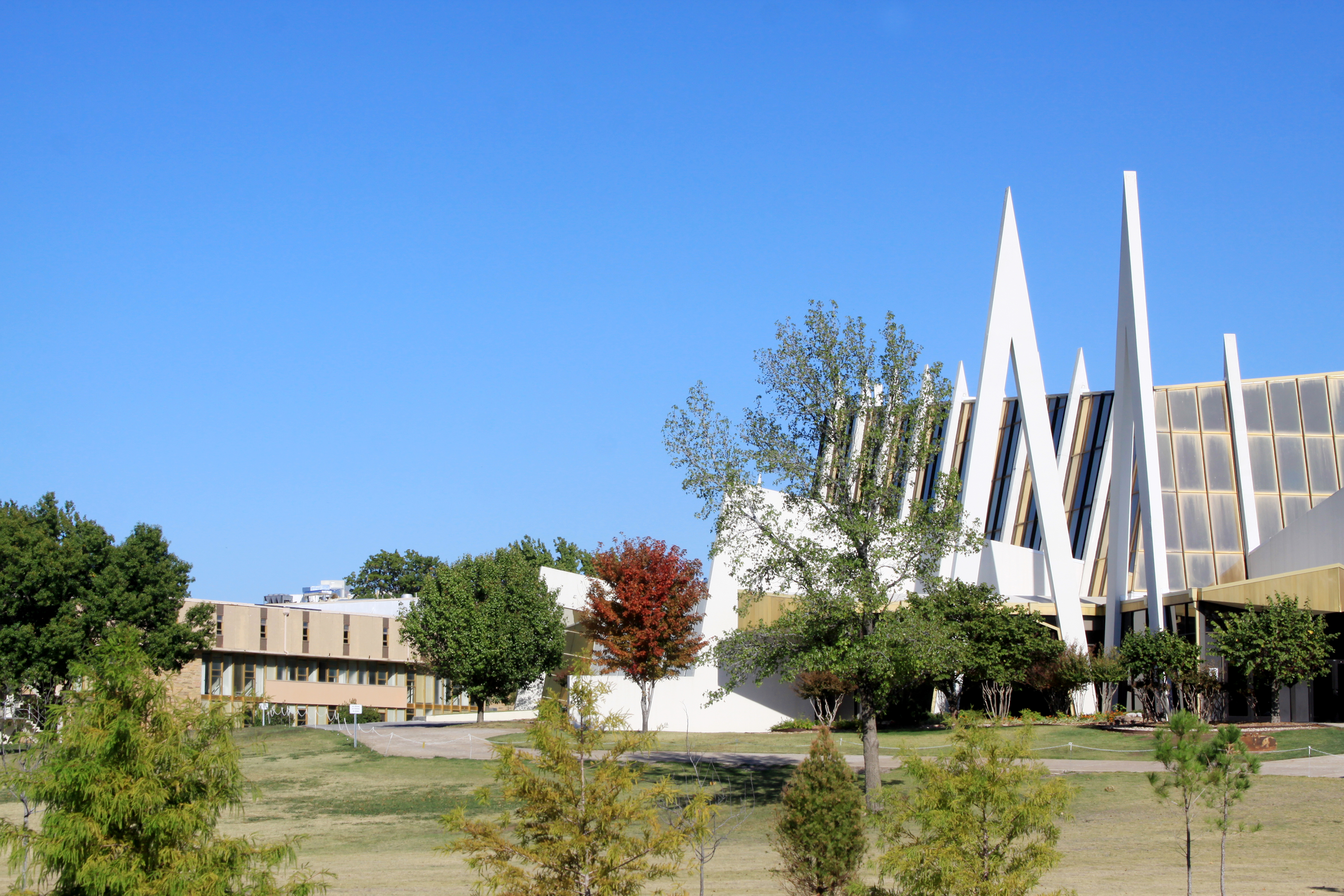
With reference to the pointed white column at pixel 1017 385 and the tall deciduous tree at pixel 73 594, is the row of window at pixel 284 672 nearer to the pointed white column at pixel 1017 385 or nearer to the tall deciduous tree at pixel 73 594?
the tall deciduous tree at pixel 73 594

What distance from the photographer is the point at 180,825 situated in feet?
35.4

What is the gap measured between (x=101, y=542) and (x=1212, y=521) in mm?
40865

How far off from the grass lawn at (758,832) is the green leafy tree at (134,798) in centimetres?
136

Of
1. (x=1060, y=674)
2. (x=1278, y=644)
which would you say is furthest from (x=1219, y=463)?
(x=1278, y=644)

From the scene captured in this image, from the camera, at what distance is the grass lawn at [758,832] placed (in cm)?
1554

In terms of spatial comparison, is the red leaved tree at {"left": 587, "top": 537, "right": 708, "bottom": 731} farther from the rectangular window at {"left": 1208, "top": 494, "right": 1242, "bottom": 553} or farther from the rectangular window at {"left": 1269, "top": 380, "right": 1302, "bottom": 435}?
the rectangular window at {"left": 1269, "top": 380, "right": 1302, "bottom": 435}

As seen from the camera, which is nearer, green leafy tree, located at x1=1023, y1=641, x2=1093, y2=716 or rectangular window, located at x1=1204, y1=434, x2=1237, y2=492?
green leafy tree, located at x1=1023, y1=641, x2=1093, y2=716

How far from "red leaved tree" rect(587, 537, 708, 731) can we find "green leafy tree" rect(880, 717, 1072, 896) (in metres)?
26.3

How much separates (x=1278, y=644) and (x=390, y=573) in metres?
79.9

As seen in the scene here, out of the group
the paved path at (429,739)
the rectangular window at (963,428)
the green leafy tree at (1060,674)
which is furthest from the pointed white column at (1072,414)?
the paved path at (429,739)

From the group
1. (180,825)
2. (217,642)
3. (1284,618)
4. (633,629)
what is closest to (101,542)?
(217,642)

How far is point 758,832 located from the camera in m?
20.2

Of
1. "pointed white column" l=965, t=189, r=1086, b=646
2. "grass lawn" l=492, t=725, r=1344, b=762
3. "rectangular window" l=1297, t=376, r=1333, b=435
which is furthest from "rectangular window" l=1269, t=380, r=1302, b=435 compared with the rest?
"grass lawn" l=492, t=725, r=1344, b=762

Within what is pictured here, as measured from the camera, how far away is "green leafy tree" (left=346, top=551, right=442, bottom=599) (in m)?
99.1
